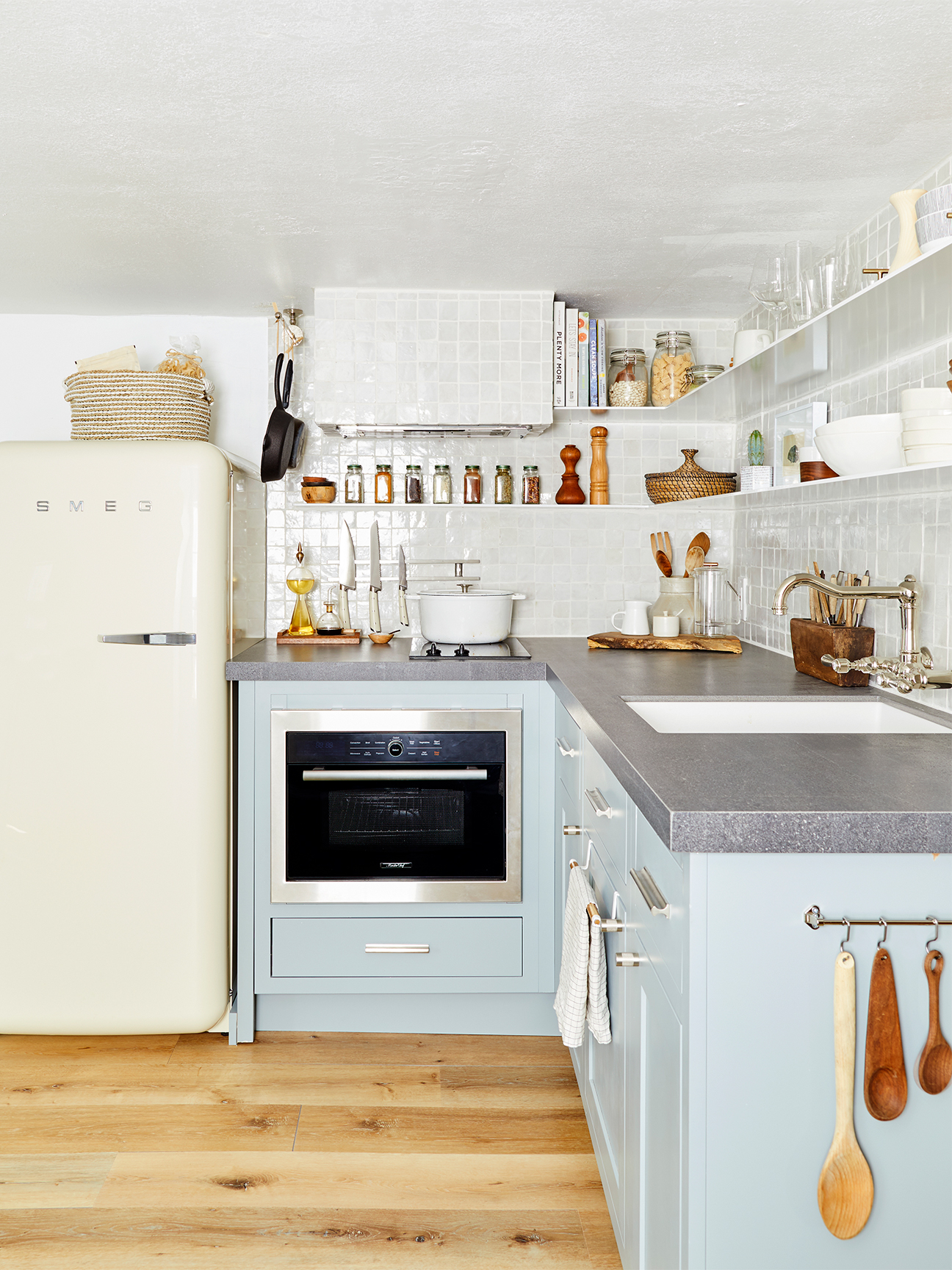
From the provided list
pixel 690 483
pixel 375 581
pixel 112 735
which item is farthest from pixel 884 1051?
pixel 375 581

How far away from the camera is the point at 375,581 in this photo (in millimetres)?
3189

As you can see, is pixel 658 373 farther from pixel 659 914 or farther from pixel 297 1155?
pixel 297 1155

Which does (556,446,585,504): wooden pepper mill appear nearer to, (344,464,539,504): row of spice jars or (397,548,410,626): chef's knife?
(344,464,539,504): row of spice jars

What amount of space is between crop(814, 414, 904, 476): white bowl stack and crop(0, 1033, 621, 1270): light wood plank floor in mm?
1564

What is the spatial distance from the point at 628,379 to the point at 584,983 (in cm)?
207

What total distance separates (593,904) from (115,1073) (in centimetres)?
151

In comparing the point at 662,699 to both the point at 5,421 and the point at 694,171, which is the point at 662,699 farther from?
the point at 5,421

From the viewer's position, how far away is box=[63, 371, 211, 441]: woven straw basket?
2.93 metres

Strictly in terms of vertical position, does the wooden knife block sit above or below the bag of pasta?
below

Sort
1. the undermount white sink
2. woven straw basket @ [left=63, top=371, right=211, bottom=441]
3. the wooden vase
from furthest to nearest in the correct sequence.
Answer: woven straw basket @ [left=63, top=371, right=211, bottom=441] < the undermount white sink < the wooden vase

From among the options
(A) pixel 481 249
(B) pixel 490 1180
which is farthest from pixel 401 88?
(B) pixel 490 1180

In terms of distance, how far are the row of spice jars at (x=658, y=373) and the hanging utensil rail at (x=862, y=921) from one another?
7.55 feet

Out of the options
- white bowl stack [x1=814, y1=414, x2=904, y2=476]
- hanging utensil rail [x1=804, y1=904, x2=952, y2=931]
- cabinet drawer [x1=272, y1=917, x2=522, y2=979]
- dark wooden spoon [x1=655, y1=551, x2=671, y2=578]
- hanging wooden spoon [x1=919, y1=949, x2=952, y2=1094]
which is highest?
white bowl stack [x1=814, y1=414, x2=904, y2=476]

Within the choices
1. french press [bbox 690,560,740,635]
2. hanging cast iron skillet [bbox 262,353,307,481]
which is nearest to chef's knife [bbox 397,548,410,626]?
hanging cast iron skillet [bbox 262,353,307,481]
